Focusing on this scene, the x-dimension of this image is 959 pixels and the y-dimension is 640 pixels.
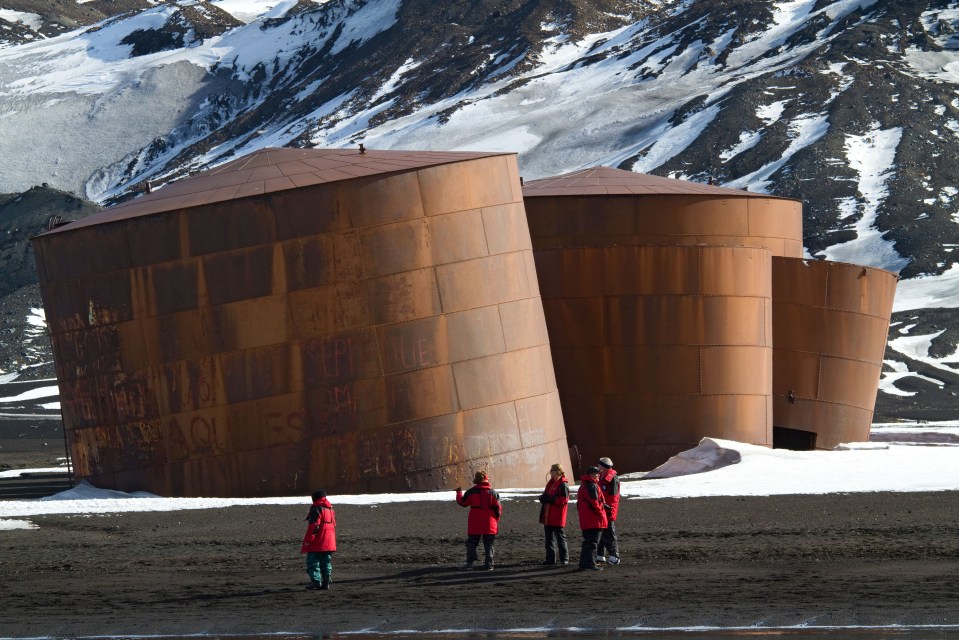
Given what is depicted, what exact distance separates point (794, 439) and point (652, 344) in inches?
293

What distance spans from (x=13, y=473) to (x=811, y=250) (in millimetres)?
92566

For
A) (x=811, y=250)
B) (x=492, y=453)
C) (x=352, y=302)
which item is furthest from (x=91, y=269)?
(x=811, y=250)

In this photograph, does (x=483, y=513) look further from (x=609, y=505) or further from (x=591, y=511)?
(x=609, y=505)

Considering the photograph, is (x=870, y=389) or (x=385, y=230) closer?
(x=385, y=230)

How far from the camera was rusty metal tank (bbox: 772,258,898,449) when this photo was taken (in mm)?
40156

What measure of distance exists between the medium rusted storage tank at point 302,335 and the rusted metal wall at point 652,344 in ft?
19.1

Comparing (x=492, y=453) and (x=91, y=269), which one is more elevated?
(x=91, y=269)

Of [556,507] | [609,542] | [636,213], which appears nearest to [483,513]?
[556,507]

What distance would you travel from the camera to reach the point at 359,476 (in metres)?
28.6

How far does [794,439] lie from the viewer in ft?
133

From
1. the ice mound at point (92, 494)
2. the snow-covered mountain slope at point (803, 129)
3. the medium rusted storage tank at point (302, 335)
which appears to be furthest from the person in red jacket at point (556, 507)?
the snow-covered mountain slope at point (803, 129)

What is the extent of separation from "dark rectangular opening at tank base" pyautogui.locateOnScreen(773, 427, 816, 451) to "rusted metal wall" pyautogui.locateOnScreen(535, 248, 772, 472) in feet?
15.7

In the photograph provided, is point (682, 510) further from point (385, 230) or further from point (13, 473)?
point (13, 473)

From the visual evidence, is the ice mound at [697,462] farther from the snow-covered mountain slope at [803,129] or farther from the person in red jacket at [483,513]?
the snow-covered mountain slope at [803,129]
